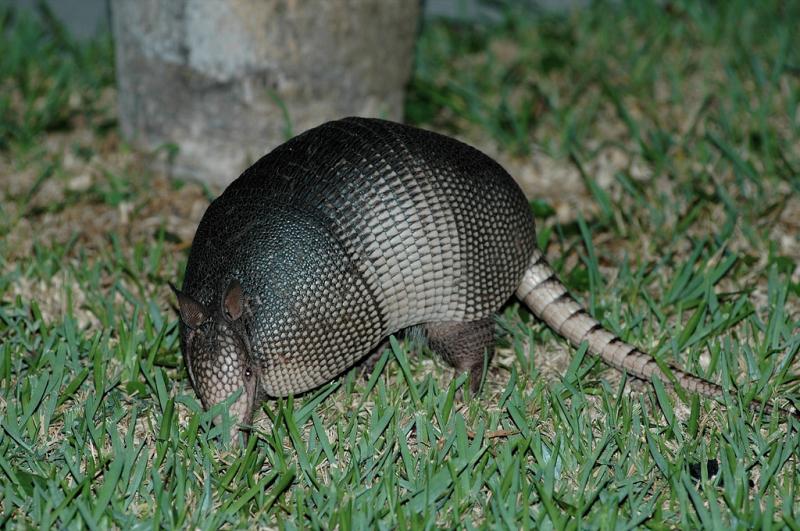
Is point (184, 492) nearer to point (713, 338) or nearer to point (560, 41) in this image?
point (713, 338)

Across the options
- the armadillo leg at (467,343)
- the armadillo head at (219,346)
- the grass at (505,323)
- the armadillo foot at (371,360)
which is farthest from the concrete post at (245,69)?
the armadillo head at (219,346)

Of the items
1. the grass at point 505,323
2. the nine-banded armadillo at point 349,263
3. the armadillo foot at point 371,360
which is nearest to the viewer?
the grass at point 505,323

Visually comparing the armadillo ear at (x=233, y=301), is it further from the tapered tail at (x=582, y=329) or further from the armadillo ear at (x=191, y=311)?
the tapered tail at (x=582, y=329)

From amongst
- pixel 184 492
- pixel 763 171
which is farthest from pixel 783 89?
pixel 184 492

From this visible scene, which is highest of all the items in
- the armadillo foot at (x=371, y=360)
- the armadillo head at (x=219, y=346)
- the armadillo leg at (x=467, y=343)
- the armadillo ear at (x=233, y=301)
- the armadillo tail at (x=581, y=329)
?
the armadillo ear at (x=233, y=301)

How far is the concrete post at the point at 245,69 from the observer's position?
5355 millimetres

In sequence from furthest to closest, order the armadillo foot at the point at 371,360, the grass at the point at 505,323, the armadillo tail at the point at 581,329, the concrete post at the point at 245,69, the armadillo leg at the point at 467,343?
the concrete post at the point at 245,69 < the armadillo foot at the point at 371,360 < the armadillo leg at the point at 467,343 < the armadillo tail at the point at 581,329 < the grass at the point at 505,323

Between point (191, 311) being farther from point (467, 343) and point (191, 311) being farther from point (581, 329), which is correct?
point (581, 329)

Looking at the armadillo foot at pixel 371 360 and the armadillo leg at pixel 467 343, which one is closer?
the armadillo leg at pixel 467 343

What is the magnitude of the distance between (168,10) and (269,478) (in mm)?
2973

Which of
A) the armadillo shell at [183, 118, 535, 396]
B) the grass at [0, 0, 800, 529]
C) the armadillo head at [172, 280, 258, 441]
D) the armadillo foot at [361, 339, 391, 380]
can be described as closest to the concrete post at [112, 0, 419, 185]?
the grass at [0, 0, 800, 529]

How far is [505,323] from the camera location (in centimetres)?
441

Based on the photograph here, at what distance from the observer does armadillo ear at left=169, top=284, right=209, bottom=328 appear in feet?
11.6

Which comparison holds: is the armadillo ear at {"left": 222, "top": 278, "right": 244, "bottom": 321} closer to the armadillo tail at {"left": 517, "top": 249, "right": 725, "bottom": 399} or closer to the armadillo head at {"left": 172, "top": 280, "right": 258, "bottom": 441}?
the armadillo head at {"left": 172, "top": 280, "right": 258, "bottom": 441}
